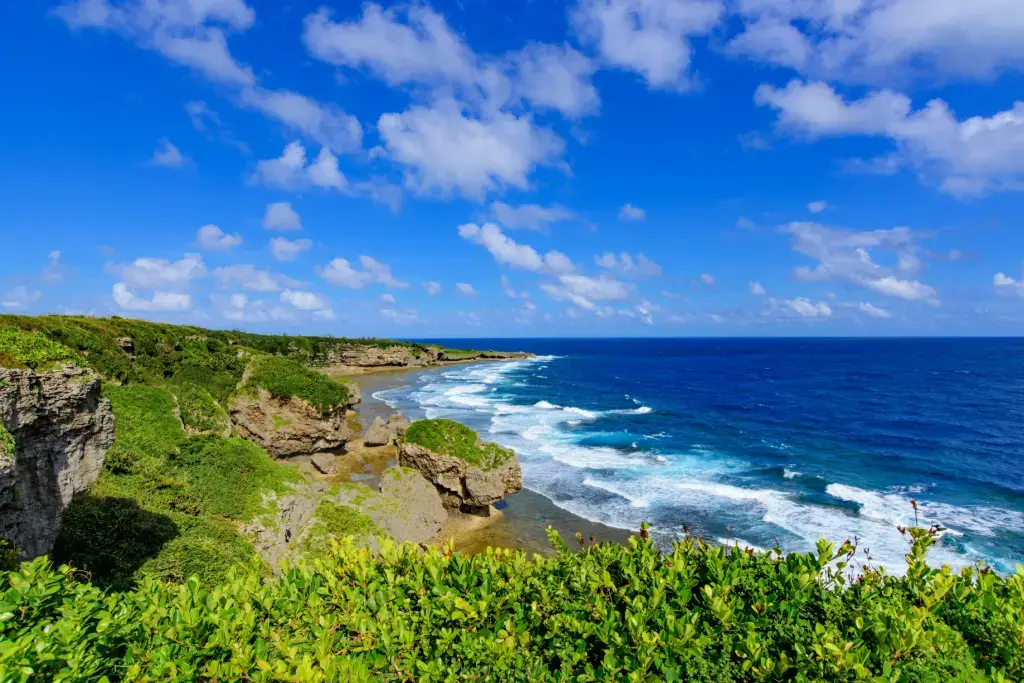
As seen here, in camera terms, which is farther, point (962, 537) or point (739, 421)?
point (739, 421)

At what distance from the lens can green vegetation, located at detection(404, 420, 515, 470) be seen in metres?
25.3

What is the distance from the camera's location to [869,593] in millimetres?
6301

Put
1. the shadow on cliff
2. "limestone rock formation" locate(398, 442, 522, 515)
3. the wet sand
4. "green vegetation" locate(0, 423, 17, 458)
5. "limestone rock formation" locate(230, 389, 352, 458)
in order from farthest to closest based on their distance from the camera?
"limestone rock formation" locate(230, 389, 352, 458) < "limestone rock formation" locate(398, 442, 522, 515) < the wet sand < the shadow on cliff < "green vegetation" locate(0, 423, 17, 458)

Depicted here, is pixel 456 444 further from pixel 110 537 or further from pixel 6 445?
pixel 6 445

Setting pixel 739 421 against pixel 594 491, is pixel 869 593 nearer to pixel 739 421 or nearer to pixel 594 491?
pixel 594 491

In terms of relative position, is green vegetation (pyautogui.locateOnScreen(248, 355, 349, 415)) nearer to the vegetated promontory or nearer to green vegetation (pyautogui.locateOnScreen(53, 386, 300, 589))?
green vegetation (pyautogui.locateOnScreen(53, 386, 300, 589))

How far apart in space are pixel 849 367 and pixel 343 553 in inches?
5371

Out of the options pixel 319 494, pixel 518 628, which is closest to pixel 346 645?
pixel 518 628

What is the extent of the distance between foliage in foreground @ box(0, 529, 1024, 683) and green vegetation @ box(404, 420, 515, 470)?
59.4 feet

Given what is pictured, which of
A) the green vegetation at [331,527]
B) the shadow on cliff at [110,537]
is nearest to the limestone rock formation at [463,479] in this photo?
the green vegetation at [331,527]

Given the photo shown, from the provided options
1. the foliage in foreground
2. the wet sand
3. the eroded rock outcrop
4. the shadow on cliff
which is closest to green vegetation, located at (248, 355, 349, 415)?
the wet sand

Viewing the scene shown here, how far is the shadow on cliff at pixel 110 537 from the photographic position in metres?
11.6

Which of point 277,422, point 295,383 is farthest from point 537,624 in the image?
point 295,383

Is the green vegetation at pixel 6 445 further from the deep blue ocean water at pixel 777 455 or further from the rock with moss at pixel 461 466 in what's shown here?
the rock with moss at pixel 461 466
